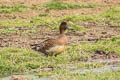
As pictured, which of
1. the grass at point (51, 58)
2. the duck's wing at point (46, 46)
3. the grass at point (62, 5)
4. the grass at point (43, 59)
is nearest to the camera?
the grass at point (51, 58)

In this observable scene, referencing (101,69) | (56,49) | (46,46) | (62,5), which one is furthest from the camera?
(62,5)

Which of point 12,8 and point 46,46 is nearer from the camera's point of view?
point 46,46

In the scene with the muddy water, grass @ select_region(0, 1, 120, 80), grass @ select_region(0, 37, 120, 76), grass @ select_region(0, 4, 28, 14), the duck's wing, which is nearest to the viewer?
grass @ select_region(0, 1, 120, 80)

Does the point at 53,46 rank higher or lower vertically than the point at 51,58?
higher

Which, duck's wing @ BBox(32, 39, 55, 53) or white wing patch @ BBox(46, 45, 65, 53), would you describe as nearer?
white wing patch @ BBox(46, 45, 65, 53)

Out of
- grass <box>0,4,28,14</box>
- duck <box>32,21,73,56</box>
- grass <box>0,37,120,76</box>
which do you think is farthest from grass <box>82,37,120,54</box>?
grass <box>0,4,28,14</box>

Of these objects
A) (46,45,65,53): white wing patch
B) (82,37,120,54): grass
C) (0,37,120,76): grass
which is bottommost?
(82,37,120,54): grass

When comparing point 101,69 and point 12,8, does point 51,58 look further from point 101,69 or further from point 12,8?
point 12,8

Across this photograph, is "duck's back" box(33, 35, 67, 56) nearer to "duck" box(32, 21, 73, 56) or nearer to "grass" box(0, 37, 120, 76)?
"duck" box(32, 21, 73, 56)

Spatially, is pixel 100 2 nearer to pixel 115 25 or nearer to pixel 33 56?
pixel 115 25

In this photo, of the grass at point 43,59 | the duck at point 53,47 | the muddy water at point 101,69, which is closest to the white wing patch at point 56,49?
the duck at point 53,47

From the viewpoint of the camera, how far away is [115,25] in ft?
50.0

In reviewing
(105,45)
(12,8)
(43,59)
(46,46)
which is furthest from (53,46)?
(12,8)

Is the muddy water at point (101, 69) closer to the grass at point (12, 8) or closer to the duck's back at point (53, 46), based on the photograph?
the duck's back at point (53, 46)
